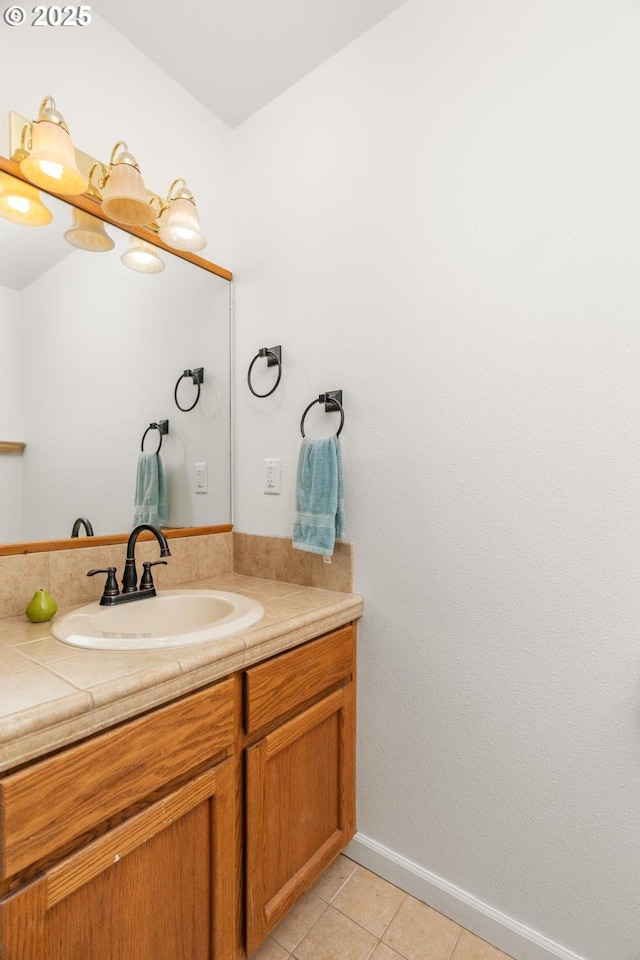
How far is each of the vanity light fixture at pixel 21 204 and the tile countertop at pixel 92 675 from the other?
103 centimetres

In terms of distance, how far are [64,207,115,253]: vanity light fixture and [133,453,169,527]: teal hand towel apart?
2.06ft

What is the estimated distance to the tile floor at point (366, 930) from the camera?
1.12m

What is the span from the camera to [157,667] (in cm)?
82

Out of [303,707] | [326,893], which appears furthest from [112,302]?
[326,893]

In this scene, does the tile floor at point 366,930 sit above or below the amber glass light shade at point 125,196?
below

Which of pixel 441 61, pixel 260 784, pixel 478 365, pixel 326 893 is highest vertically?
pixel 441 61

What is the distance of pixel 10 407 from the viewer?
46.3 inches

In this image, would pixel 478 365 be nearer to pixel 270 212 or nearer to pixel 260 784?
pixel 270 212

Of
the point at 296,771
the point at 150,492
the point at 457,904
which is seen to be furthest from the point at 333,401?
the point at 457,904

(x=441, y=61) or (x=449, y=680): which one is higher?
(x=441, y=61)

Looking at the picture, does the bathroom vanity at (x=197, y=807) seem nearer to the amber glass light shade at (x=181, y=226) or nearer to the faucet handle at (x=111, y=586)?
the faucet handle at (x=111, y=586)

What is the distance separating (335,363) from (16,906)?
1.37 m

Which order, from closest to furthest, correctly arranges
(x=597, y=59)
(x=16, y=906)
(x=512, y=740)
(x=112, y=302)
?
(x=16, y=906)
(x=597, y=59)
(x=512, y=740)
(x=112, y=302)

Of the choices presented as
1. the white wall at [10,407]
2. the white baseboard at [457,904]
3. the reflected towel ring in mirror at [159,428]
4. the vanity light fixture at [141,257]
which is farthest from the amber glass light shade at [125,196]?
the white baseboard at [457,904]
